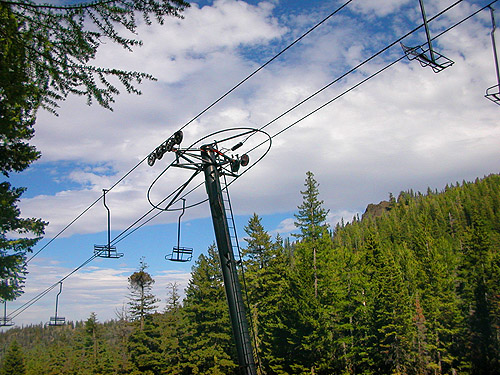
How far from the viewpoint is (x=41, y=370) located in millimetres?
52844

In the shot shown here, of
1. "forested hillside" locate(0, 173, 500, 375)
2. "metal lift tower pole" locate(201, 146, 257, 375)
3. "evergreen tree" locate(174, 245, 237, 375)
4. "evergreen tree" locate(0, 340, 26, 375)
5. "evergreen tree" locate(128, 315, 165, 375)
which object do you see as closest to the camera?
"metal lift tower pole" locate(201, 146, 257, 375)

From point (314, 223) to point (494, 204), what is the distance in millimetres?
117103

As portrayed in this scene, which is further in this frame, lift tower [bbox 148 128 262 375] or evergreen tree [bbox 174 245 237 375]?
evergreen tree [bbox 174 245 237 375]

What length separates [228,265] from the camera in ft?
34.6

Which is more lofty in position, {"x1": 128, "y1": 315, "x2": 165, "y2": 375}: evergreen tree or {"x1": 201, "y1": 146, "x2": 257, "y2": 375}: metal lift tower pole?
{"x1": 201, "y1": 146, "x2": 257, "y2": 375}: metal lift tower pole

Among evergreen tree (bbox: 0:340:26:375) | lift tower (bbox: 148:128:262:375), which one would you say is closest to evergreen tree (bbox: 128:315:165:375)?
evergreen tree (bbox: 0:340:26:375)

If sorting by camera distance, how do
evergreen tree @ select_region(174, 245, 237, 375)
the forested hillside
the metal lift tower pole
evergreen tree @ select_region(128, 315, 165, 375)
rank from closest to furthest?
the metal lift tower pole → the forested hillside → evergreen tree @ select_region(174, 245, 237, 375) → evergreen tree @ select_region(128, 315, 165, 375)

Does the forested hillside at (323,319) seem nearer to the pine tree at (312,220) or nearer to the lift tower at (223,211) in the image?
the pine tree at (312,220)

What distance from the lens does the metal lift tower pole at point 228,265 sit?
9758 millimetres

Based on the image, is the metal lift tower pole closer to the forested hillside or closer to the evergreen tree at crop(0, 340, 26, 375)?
the forested hillside

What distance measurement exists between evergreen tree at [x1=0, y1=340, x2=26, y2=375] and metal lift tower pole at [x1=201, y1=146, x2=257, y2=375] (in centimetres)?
5051

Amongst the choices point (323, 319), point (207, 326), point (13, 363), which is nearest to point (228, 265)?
point (323, 319)

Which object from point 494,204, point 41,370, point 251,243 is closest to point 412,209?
point 494,204

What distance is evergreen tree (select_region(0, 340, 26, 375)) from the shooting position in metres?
47.7
